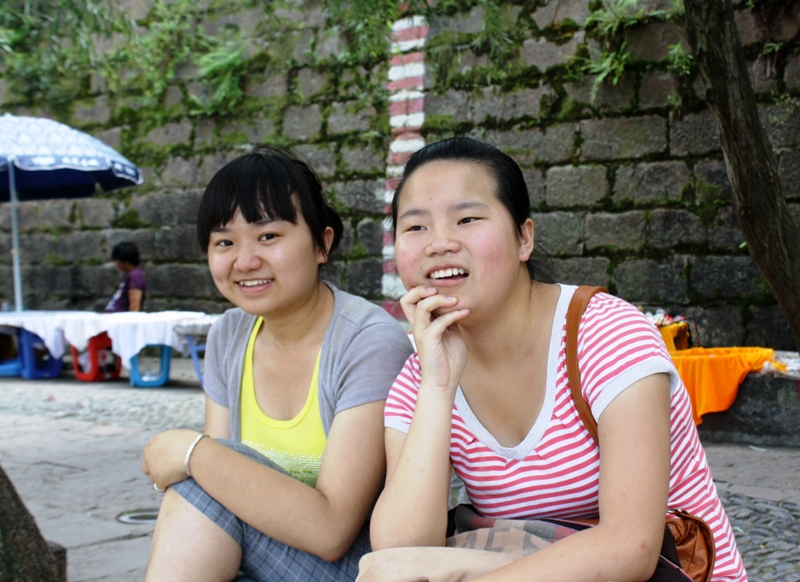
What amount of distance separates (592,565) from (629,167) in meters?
5.03

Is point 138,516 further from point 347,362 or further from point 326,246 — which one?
point 347,362

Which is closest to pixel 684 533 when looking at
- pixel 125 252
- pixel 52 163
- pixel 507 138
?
pixel 507 138

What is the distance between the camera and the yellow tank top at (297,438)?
6.41ft

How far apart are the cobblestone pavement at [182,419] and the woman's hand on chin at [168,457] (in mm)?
1946

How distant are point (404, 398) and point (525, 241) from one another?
0.42m

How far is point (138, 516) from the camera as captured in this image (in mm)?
3600

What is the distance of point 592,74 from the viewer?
617 cm

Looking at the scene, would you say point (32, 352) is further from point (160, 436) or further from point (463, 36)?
point (160, 436)

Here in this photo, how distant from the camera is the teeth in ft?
5.47

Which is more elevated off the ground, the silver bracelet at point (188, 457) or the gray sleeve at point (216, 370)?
the gray sleeve at point (216, 370)

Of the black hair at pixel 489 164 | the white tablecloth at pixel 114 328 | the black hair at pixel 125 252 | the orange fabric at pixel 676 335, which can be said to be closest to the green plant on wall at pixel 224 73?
the black hair at pixel 125 252

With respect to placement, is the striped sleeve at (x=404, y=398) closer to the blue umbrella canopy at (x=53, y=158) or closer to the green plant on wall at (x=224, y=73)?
the blue umbrella canopy at (x=53, y=158)

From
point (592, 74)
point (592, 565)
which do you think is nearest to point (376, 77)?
point (592, 74)

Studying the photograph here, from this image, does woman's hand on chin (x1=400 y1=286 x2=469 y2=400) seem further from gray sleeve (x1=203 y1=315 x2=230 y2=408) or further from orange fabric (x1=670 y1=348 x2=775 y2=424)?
orange fabric (x1=670 y1=348 x2=775 y2=424)
